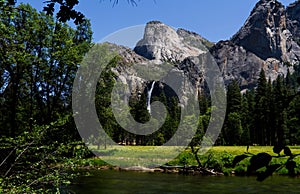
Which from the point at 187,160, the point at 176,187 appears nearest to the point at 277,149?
the point at 176,187

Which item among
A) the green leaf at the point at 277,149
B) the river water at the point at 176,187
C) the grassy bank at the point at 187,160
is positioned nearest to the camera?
the green leaf at the point at 277,149

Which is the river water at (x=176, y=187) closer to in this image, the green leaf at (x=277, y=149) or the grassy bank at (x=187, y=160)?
the grassy bank at (x=187, y=160)

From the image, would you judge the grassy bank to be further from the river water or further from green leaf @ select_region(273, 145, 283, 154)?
green leaf @ select_region(273, 145, 283, 154)

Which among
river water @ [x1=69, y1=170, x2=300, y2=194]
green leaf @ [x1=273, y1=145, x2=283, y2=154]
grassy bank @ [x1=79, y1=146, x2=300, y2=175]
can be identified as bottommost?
river water @ [x1=69, y1=170, x2=300, y2=194]

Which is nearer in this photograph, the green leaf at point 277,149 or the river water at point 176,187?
the green leaf at point 277,149

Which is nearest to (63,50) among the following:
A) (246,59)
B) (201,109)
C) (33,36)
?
(33,36)

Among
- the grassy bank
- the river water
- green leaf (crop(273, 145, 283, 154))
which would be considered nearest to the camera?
green leaf (crop(273, 145, 283, 154))

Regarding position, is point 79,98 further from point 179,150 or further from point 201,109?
point 201,109

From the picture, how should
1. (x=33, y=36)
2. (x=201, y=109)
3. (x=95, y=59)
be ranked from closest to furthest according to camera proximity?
(x=33, y=36) → (x=95, y=59) → (x=201, y=109)

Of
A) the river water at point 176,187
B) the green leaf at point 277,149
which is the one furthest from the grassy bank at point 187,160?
the green leaf at point 277,149

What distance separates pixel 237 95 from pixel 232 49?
5165 inches

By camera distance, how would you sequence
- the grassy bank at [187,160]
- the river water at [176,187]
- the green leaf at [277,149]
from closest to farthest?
1. the green leaf at [277,149]
2. the river water at [176,187]
3. the grassy bank at [187,160]

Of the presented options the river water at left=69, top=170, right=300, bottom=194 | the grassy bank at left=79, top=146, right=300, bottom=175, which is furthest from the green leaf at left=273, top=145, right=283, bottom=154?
the grassy bank at left=79, top=146, right=300, bottom=175

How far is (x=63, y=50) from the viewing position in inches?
995
